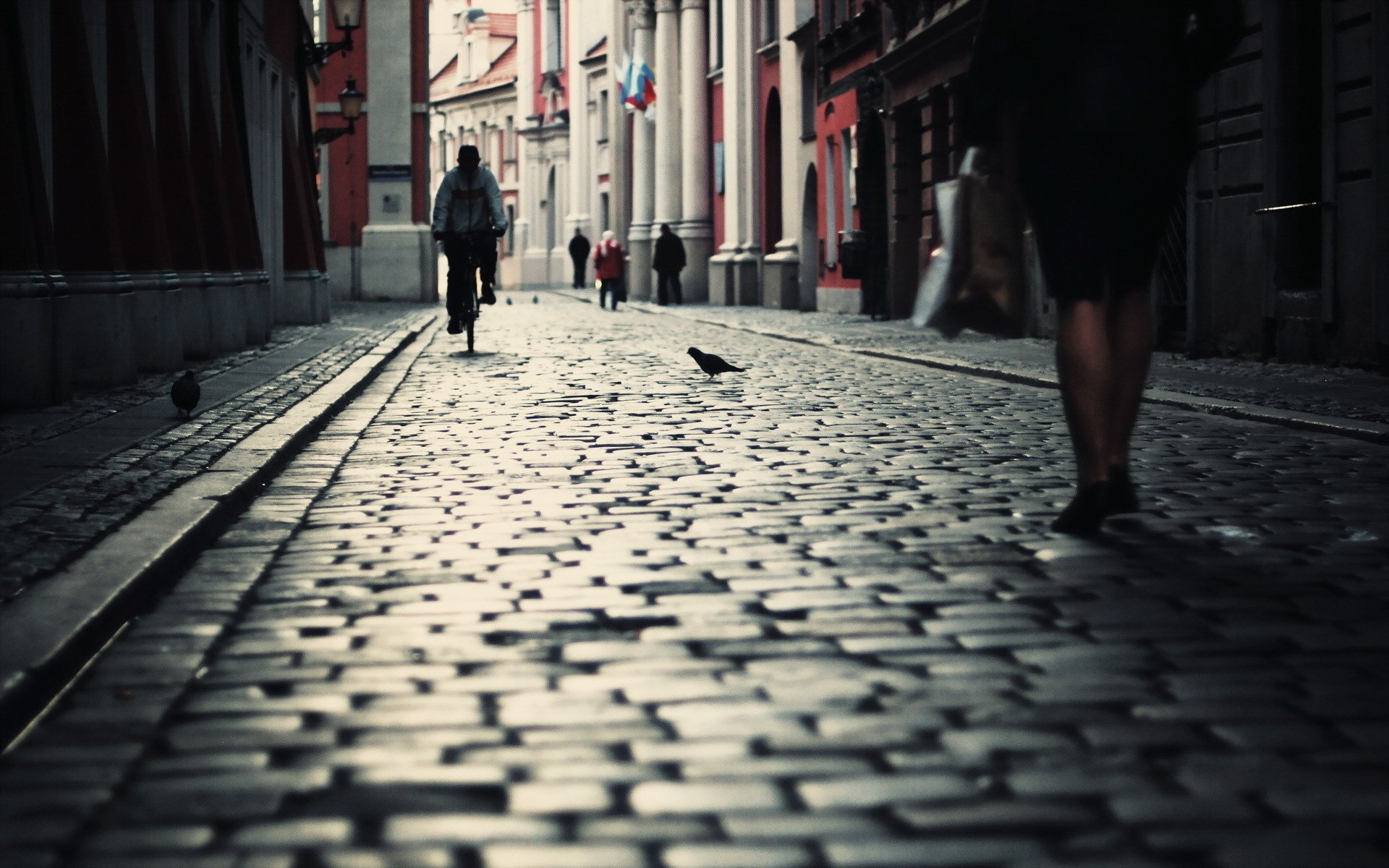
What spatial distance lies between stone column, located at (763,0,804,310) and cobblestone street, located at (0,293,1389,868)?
30.5m

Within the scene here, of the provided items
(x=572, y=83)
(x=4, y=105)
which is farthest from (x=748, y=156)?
(x=4, y=105)

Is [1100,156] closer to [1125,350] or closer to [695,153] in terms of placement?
[1125,350]

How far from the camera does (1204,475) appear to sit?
828 centimetres

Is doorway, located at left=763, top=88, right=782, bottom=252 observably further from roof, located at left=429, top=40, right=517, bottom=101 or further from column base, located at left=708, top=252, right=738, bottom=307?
roof, located at left=429, top=40, right=517, bottom=101

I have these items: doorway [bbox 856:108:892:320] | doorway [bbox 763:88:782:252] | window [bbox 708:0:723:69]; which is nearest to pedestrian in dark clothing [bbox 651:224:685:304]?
doorway [bbox 763:88:782:252]

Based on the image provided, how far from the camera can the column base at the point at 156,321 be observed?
47.5 feet

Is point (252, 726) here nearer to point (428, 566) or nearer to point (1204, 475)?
point (428, 566)

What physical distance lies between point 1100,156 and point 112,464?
4.30 m

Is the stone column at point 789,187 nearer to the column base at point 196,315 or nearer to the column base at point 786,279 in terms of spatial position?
the column base at point 786,279

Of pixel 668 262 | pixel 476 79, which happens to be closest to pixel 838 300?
pixel 668 262

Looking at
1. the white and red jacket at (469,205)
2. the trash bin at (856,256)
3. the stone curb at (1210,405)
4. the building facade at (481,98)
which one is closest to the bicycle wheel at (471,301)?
the white and red jacket at (469,205)

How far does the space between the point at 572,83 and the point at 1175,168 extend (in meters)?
65.2

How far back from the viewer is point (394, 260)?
1702 inches

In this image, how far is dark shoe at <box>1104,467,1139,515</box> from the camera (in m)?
6.54
